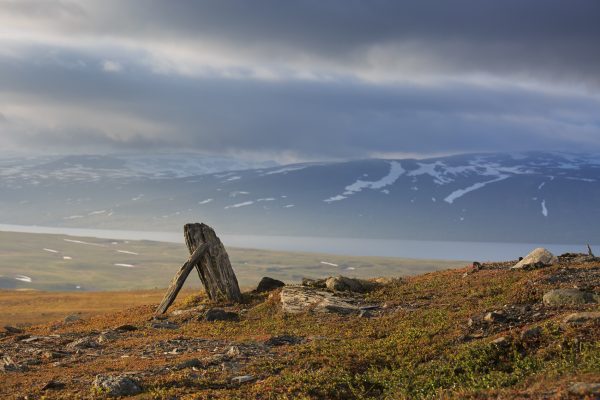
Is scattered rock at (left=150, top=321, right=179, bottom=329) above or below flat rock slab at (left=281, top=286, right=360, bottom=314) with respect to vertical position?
below

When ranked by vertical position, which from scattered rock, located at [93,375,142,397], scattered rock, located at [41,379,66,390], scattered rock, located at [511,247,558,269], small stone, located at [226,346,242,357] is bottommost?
scattered rock, located at [41,379,66,390]

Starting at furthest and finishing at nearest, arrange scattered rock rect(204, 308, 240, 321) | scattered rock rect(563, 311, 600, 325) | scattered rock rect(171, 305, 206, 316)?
scattered rock rect(171, 305, 206, 316), scattered rock rect(204, 308, 240, 321), scattered rock rect(563, 311, 600, 325)

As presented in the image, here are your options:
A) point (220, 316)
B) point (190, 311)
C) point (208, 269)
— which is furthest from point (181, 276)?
point (220, 316)

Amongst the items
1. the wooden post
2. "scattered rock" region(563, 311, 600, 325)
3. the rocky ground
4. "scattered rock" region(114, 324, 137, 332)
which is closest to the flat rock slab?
the rocky ground

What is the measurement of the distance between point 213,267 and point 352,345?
65.8 ft

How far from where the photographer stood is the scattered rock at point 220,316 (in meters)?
39.6

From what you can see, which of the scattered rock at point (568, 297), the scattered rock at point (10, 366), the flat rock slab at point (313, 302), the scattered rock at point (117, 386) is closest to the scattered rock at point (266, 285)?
the flat rock slab at point (313, 302)

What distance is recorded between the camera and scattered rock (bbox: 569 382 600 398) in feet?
49.8

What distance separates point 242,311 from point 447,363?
2107 centimetres

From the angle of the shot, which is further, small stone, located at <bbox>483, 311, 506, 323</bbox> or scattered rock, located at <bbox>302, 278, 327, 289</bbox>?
scattered rock, located at <bbox>302, 278, 327, 289</bbox>

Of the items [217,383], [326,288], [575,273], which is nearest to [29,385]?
[217,383]

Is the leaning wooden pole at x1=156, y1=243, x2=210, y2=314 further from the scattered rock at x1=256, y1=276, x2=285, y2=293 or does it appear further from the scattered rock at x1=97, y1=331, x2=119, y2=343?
the scattered rock at x1=97, y1=331, x2=119, y2=343

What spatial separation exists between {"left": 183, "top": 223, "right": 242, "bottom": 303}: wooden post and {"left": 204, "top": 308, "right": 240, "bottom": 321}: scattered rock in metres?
4.76

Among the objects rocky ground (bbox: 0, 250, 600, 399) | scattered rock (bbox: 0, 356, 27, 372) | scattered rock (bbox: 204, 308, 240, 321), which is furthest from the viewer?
scattered rock (bbox: 204, 308, 240, 321)
